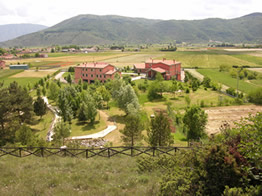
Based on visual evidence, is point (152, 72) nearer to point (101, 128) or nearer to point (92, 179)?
point (101, 128)

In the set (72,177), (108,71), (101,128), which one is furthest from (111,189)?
(108,71)

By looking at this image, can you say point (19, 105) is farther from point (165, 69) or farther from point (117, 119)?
point (165, 69)

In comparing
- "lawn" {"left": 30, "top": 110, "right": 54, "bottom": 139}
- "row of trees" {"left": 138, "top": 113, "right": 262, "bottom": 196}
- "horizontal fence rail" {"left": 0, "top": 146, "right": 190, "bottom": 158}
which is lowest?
"lawn" {"left": 30, "top": 110, "right": 54, "bottom": 139}

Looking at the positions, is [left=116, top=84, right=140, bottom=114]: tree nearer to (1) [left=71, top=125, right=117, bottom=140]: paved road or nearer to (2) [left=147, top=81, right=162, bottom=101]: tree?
(1) [left=71, top=125, right=117, bottom=140]: paved road

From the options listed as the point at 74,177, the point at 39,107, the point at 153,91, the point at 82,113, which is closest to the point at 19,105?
the point at 39,107

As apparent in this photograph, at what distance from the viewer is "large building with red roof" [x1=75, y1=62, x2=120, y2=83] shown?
6544 cm

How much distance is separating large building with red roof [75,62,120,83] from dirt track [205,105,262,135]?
34032mm

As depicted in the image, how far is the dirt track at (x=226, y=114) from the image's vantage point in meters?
32.8

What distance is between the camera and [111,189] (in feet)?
29.8

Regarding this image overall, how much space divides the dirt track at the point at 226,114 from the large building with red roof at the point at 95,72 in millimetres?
34032

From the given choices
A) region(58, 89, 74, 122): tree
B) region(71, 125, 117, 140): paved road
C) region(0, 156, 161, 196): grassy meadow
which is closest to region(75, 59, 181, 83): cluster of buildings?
region(58, 89, 74, 122): tree

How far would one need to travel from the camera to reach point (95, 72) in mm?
66812

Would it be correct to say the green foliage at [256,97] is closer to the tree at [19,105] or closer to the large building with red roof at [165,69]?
the large building with red roof at [165,69]

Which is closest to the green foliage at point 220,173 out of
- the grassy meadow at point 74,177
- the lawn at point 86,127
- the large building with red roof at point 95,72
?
the grassy meadow at point 74,177
